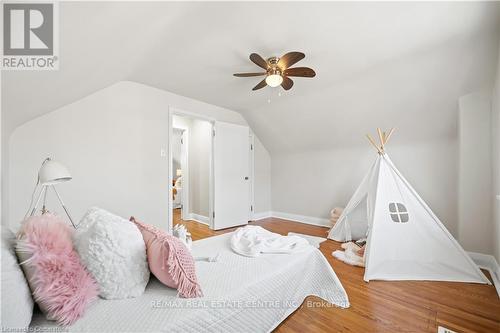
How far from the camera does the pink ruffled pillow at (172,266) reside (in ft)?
3.58

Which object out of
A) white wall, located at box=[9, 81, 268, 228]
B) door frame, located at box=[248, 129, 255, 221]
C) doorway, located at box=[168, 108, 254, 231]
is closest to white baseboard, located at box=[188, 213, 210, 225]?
doorway, located at box=[168, 108, 254, 231]

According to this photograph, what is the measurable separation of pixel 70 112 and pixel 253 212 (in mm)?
3586

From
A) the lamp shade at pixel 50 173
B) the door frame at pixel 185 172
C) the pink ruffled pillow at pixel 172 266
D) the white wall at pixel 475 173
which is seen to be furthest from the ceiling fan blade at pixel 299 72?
the door frame at pixel 185 172

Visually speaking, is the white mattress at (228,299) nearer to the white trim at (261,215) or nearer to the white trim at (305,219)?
the white trim at (305,219)

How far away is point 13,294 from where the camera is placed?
750 mm

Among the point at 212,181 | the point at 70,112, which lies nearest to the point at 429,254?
the point at 212,181

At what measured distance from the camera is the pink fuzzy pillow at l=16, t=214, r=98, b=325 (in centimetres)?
85

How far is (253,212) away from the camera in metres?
4.89

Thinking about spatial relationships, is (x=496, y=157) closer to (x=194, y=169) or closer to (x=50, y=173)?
(x=50, y=173)

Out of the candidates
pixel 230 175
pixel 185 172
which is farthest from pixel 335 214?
pixel 185 172

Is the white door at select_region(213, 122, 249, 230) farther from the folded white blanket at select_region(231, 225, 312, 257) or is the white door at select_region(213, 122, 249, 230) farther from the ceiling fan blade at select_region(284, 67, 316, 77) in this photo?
the folded white blanket at select_region(231, 225, 312, 257)

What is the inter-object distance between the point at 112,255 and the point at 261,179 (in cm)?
415

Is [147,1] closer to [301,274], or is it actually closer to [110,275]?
[110,275]

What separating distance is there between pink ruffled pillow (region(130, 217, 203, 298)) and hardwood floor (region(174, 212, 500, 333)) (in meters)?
0.85
